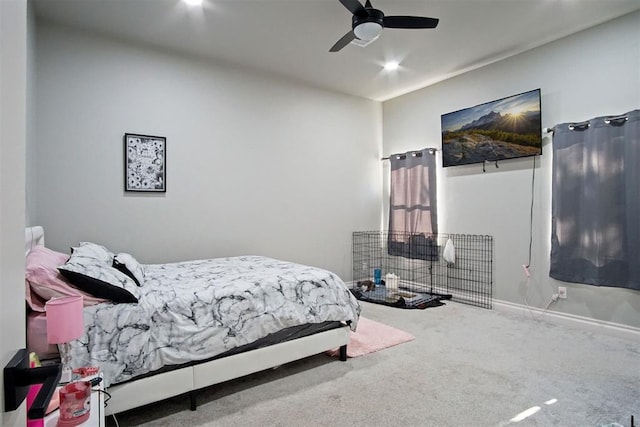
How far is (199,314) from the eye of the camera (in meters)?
2.27

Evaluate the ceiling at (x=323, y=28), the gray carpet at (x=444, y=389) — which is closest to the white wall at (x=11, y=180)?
the gray carpet at (x=444, y=389)

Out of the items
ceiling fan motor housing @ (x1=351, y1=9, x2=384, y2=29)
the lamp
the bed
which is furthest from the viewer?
ceiling fan motor housing @ (x1=351, y1=9, x2=384, y2=29)

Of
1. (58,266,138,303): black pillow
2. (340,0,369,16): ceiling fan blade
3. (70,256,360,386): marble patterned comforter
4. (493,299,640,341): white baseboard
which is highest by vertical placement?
(340,0,369,16): ceiling fan blade

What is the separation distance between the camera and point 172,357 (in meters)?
2.12

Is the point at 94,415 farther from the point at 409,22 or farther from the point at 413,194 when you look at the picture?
the point at 413,194

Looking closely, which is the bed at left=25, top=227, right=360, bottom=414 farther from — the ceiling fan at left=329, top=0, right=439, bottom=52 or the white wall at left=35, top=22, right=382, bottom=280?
the ceiling fan at left=329, top=0, right=439, bottom=52

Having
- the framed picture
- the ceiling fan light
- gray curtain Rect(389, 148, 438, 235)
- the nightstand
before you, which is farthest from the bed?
gray curtain Rect(389, 148, 438, 235)

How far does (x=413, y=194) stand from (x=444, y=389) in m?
3.24

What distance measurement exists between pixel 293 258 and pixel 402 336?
1.92 meters

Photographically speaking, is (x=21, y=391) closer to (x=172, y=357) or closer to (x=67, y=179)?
(x=172, y=357)

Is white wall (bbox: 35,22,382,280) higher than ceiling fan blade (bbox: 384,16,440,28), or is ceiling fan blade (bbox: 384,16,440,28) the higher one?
ceiling fan blade (bbox: 384,16,440,28)

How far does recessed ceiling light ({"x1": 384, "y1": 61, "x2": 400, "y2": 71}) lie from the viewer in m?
4.32

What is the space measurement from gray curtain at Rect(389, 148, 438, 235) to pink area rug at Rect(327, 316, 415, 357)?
1.91 m

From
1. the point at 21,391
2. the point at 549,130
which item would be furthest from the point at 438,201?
the point at 21,391
